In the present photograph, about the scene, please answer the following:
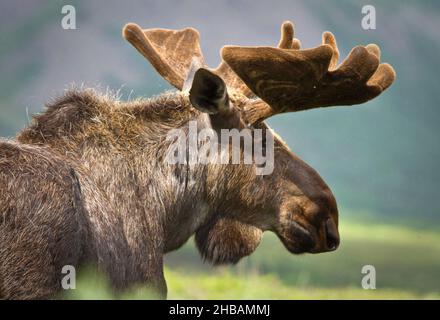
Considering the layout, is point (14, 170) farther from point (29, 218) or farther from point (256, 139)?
point (256, 139)

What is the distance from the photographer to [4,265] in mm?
6457

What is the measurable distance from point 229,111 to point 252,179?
642 mm

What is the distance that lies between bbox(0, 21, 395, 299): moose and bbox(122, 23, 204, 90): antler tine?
598 millimetres

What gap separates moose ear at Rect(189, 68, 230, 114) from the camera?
794cm

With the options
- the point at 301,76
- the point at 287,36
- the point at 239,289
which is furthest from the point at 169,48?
the point at 239,289

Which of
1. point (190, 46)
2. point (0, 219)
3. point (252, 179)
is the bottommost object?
point (0, 219)

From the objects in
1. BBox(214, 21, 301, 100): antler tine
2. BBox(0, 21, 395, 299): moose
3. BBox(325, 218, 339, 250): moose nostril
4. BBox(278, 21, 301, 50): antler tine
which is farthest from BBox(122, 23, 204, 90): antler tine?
BBox(325, 218, 339, 250): moose nostril

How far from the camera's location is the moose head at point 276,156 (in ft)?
26.7

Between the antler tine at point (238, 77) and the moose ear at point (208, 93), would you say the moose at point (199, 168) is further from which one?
the antler tine at point (238, 77)

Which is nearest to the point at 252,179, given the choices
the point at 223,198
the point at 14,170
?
the point at 223,198

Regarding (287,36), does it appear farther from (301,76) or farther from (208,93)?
(208,93)

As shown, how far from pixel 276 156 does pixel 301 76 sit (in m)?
0.76

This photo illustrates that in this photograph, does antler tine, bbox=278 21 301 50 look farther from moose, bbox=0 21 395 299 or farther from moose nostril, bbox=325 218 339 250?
moose nostril, bbox=325 218 339 250

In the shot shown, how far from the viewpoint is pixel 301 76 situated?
27.2 feet
